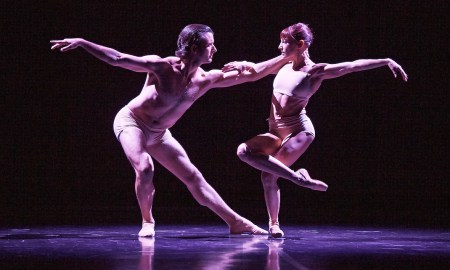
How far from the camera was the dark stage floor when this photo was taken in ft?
11.6

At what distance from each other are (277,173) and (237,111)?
3301 millimetres

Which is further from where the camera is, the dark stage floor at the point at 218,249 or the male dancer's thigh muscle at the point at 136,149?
the male dancer's thigh muscle at the point at 136,149

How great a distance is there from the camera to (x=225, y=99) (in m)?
8.07

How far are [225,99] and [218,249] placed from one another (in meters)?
4.09

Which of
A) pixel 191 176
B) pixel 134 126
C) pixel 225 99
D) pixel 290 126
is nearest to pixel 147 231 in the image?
pixel 191 176

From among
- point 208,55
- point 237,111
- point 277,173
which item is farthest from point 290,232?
point 237,111

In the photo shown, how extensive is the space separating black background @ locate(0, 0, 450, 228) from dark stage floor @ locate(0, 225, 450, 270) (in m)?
2.40

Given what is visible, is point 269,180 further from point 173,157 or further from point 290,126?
point 173,157

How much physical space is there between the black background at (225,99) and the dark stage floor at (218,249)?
240 cm

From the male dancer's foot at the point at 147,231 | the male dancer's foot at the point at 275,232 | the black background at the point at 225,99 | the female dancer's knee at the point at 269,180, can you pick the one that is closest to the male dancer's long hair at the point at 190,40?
the female dancer's knee at the point at 269,180

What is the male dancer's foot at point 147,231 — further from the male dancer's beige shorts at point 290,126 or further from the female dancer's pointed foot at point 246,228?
the male dancer's beige shorts at point 290,126

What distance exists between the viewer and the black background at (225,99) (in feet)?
25.7

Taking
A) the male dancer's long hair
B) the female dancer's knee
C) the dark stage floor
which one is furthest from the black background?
the male dancer's long hair

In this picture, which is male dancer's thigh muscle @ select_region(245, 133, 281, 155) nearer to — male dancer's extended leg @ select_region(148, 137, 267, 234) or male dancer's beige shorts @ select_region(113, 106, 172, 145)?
male dancer's extended leg @ select_region(148, 137, 267, 234)
